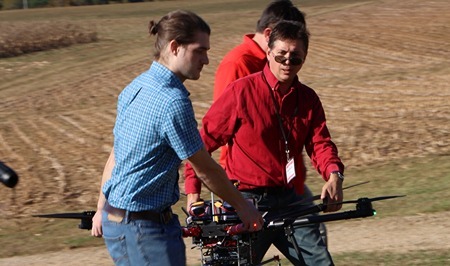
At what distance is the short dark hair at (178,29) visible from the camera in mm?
4578

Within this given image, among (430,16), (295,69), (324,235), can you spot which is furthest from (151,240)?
(430,16)

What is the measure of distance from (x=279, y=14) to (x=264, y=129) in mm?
989

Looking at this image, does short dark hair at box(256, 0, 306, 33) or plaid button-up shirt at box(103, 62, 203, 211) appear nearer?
plaid button-up shirt at box(103, 62, 203, 211)

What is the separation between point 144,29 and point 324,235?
32.9m

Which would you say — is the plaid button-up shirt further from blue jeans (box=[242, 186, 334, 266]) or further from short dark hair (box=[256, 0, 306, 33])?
short dark hair (box=[256, 0, 306, 33])

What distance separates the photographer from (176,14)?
15.3 feet

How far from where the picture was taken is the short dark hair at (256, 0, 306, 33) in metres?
6.55

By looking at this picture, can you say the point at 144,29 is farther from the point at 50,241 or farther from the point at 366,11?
the point at 50,241

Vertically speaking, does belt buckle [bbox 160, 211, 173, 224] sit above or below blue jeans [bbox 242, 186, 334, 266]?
above

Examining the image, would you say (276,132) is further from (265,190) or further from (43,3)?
(43,3)

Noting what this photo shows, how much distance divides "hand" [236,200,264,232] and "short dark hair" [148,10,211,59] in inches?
29.7

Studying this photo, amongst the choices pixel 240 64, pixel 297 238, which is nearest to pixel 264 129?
pixel 297 238

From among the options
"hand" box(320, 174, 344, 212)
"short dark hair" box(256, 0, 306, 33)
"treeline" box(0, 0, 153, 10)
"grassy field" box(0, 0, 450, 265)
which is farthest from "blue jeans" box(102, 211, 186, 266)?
"treeline" box(0, 0, 153, 10)

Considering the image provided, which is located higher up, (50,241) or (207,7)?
(50,241)
